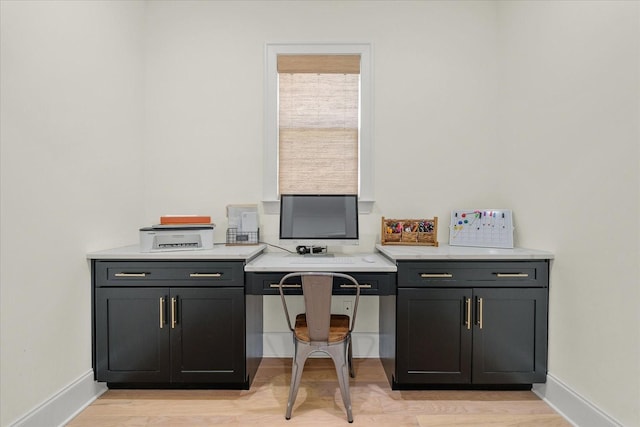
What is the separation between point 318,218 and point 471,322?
124 cm

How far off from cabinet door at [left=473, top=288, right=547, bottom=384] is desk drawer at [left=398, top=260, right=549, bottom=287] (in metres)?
0.06

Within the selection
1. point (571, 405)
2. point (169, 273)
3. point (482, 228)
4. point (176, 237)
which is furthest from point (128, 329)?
point (571, 405)

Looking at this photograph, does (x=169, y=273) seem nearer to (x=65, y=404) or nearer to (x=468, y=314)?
(x=65, y=404)

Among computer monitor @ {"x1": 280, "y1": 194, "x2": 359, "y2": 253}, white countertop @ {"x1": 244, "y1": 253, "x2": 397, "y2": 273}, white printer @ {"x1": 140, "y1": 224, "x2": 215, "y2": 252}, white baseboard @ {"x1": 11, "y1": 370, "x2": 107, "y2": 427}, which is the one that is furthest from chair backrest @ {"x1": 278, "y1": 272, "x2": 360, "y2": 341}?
white baseboard @ {"x1": 11, "y1": 370, "x2": 107, "y2": 427}

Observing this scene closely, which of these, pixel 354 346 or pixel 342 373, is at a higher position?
pixel 342 373

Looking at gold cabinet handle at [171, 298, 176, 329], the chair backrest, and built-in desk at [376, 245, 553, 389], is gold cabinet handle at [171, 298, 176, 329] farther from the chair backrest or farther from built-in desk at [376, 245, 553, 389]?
built-in desk at [376, 245, 553, 389]

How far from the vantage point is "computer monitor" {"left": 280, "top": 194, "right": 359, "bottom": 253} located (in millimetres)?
2377

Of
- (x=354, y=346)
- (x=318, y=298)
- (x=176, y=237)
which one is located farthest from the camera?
(x=354, y=346)

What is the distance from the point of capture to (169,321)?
1.99m

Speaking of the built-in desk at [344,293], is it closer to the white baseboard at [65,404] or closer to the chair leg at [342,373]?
the white baseboard at [65,404]

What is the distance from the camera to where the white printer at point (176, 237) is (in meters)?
2.06

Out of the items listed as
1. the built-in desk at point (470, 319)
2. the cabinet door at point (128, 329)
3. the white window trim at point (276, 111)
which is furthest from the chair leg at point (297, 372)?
the white window trim at point (276, 111)

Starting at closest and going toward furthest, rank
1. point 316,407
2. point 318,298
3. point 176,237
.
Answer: point 318,298 → point 316,407 → point 176,237

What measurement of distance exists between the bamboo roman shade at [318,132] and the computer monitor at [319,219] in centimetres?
24
